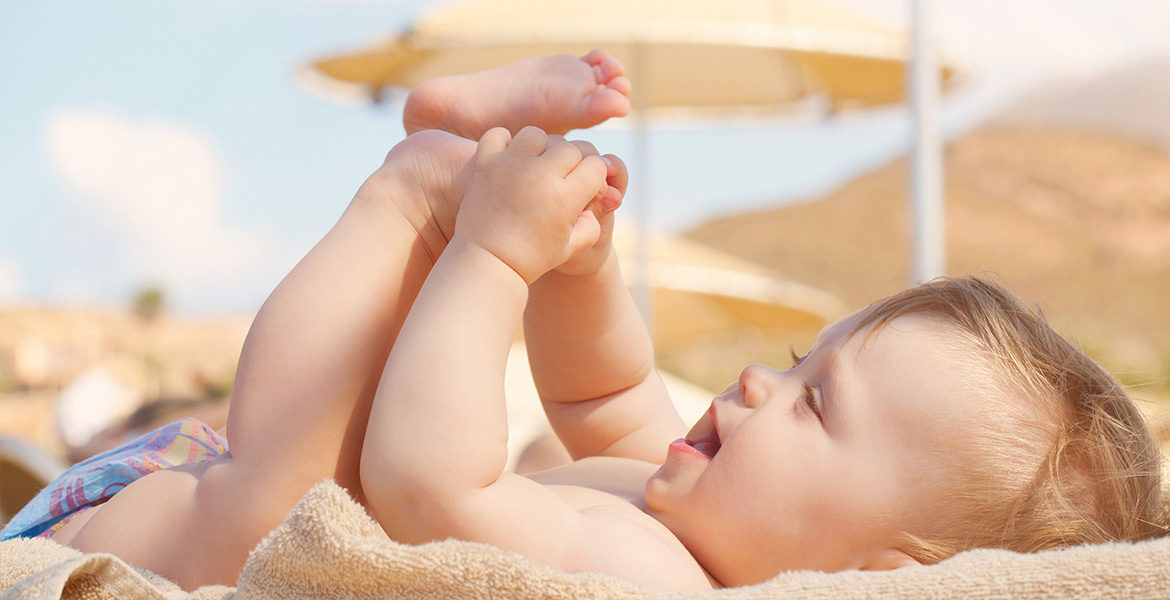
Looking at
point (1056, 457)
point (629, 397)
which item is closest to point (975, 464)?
point (1056, 457)

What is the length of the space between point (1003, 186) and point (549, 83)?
28.6 m

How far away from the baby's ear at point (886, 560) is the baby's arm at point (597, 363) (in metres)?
0.43

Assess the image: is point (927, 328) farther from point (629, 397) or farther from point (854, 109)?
point (854, 109)

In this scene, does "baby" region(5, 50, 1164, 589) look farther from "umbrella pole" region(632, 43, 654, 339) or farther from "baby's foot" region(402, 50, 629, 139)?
"umbrella pole" region(632, 43, 654, 339)

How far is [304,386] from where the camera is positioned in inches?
37.4

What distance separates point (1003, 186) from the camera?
88.9 ft

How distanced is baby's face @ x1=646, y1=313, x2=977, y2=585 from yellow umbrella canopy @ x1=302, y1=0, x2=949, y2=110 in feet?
10.6

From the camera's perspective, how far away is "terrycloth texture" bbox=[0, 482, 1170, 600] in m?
0.73

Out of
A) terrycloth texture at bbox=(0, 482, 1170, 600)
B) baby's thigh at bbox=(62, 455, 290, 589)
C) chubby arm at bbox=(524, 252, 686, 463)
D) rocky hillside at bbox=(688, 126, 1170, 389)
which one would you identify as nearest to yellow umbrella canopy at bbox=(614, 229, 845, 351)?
chubby arm at bbox=(524, 252, 686, 463)

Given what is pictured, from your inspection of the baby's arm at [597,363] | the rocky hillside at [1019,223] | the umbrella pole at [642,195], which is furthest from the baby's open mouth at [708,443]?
the rocky hillside at [1019,223]

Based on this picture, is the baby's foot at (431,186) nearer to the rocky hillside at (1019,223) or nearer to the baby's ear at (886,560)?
the baby's ear at (886,560)

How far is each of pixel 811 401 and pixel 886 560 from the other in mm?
180

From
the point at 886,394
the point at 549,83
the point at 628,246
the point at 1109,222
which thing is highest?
the point at 549,83

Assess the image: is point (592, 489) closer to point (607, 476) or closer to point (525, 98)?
point (607, 476)
